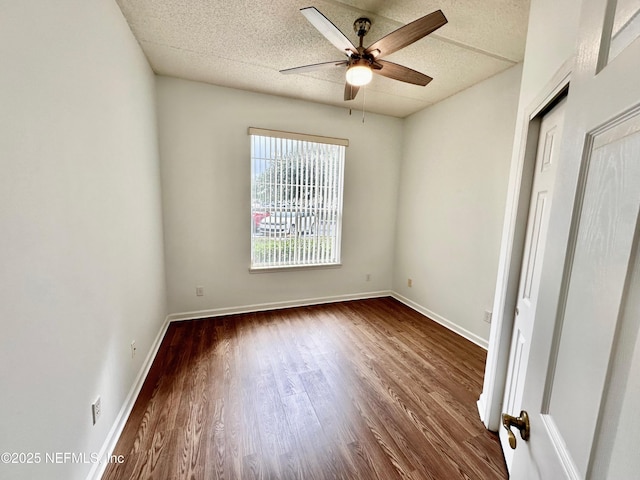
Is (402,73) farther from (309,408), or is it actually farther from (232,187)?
(309,408)

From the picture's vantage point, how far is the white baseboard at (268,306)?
122 inches

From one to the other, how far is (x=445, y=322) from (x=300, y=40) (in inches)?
126

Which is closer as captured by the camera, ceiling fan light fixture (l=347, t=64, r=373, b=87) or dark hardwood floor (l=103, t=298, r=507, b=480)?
dark hardwood floor (l=103, t=298, r=507, b=480)

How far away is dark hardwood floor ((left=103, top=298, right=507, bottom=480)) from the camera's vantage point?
1407 millimetres

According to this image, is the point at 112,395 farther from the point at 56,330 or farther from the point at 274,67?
the point at 274,67

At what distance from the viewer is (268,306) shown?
135 inches

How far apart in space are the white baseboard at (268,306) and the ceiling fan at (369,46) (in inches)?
100

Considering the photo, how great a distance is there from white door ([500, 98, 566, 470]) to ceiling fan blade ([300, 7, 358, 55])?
3.96ft

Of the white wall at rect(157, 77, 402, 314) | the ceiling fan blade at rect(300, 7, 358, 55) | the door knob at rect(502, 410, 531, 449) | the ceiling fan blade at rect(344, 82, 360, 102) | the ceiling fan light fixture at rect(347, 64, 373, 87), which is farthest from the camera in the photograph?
the white wall at rect(157, 77, 402, 314)

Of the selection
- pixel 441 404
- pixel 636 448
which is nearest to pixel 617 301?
pixel 636 448

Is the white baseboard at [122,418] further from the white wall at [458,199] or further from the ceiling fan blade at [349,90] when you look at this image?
the white wall at [458,199]

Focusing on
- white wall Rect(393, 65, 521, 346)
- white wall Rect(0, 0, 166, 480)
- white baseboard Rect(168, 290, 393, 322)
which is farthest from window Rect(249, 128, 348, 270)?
white wall Rect(0, 0, 166, 480)

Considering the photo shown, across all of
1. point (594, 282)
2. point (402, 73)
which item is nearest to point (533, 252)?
point (594, 282)

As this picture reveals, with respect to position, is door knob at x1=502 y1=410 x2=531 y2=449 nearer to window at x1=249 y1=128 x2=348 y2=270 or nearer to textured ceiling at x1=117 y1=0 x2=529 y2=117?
textured ceiling at x1=117 y1=0 x2=529 y2=117
